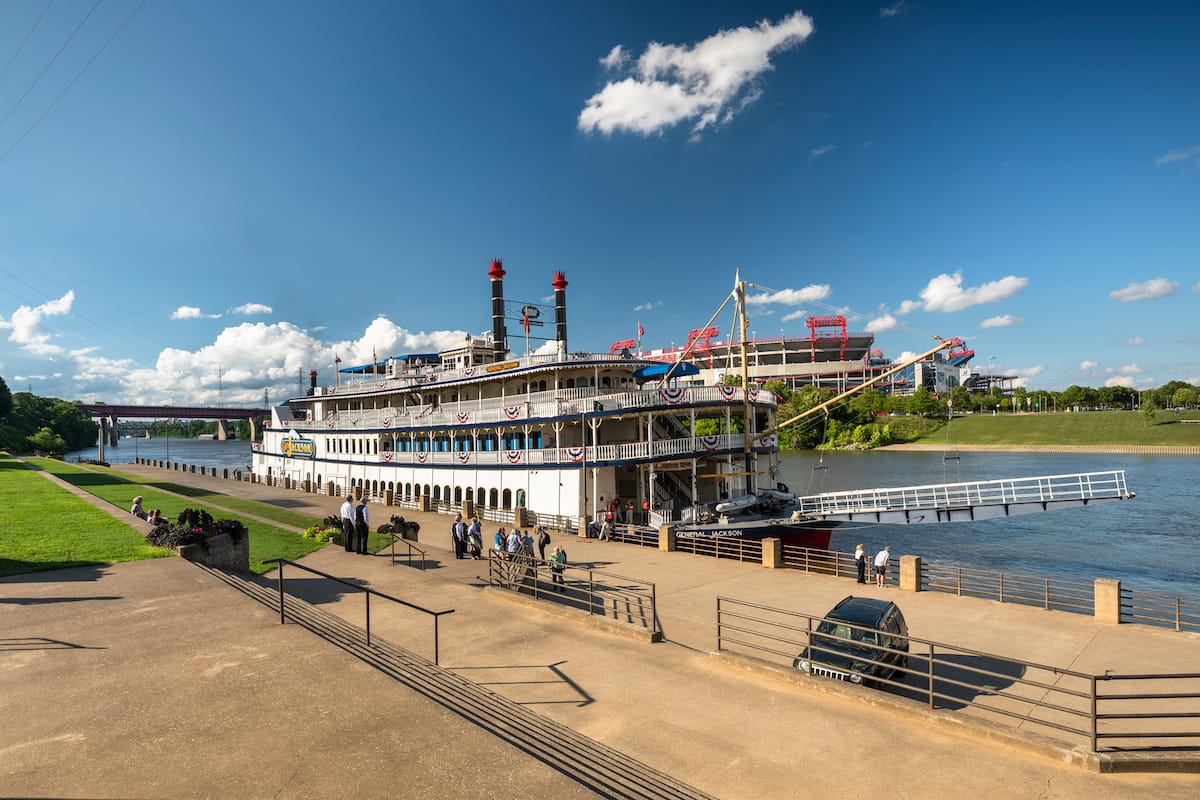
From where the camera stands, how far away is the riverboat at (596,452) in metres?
25.6

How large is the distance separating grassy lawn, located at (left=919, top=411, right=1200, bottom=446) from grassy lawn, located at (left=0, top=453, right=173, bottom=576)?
352 ft

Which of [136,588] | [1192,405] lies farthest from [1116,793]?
[1192,405]

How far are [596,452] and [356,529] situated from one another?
10.5 m

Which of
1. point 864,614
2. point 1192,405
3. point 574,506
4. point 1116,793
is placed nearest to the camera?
point 1116,793

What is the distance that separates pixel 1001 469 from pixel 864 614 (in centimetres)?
6724

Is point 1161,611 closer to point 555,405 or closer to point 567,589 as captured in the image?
point 567,589

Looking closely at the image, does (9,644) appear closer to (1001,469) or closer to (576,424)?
(576,424)

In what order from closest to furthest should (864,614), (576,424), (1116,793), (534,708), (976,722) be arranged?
(1116,793) < (976,722) < (534,708) < (864,614) < (576,424)

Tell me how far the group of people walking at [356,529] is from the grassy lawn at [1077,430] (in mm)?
100656

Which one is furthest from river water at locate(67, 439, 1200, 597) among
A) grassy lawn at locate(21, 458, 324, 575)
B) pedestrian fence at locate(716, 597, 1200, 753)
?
grassy lawn at locate(21, 458, 324, 575)

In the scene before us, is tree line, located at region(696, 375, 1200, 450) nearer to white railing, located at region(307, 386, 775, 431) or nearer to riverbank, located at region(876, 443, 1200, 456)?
riverbank, located at region(876, 443, 1200, 456)

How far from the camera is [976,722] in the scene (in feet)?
27.1

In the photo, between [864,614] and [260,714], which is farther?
[864,614]

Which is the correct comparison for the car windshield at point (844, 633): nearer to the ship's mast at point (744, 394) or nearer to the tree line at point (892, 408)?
the ship's mast at point (744, 394)
